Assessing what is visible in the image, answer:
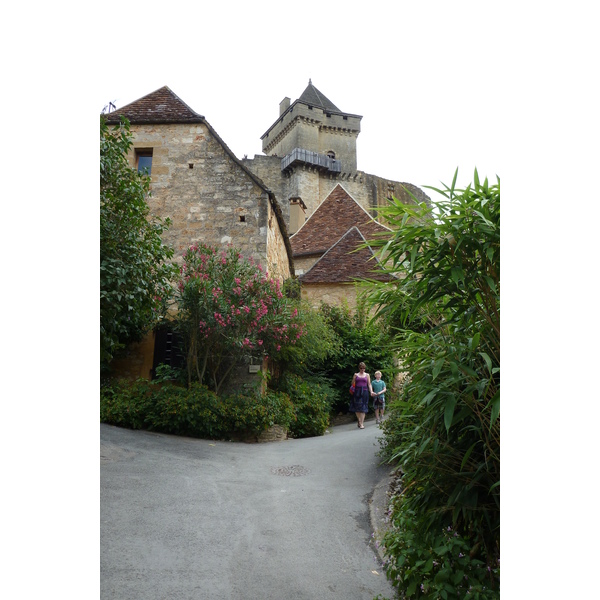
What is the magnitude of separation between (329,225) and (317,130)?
25.5m

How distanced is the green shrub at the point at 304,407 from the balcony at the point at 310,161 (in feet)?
99.6

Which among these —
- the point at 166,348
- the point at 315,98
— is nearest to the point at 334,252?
the point at 166,348

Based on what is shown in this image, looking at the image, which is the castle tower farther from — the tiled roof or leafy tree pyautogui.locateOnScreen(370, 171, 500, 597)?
leafy tree pyautogui.locateOnScreen(370, 171, 500, 597)

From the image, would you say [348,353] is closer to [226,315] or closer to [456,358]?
[226,315]

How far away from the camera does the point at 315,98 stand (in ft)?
150

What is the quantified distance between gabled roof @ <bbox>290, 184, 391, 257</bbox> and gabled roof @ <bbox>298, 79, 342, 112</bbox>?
25.8m

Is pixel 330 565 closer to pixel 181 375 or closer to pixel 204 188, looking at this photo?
pixel 181 375

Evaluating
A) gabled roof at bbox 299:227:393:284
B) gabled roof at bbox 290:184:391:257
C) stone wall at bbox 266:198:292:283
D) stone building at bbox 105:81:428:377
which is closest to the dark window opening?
stone building at bbox 105:81:428:377

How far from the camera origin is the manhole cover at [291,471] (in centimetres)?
615

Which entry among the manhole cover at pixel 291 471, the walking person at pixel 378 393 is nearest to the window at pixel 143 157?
the walking person at pixel 378 393

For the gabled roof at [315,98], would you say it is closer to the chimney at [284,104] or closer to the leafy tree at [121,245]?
the chimney at [284,104]

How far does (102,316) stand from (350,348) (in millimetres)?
7612
